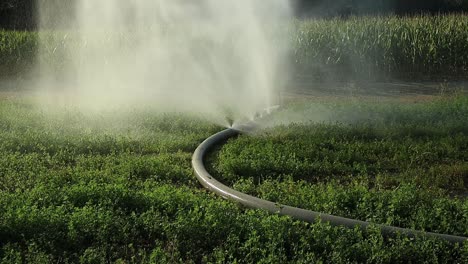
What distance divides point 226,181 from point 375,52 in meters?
10.3

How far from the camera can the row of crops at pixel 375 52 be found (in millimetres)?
16234

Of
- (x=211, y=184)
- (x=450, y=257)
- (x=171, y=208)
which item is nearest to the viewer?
(x=450, y=257)

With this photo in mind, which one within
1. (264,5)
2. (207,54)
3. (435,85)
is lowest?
(435,85)

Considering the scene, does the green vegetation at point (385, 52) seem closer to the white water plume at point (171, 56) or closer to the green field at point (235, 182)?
the white water plume at point (171, 56)

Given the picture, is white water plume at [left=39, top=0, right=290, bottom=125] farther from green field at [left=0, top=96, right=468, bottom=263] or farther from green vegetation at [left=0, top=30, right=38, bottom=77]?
green field at [left=0, top=96, right=468, bottom=263]

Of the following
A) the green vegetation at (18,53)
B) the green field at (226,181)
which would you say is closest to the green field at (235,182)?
the green field at (226,181)

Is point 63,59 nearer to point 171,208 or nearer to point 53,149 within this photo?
point 53,149

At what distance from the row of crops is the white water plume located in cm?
35

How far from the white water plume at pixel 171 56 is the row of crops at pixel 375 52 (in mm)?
352

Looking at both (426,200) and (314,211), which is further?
(426,200)

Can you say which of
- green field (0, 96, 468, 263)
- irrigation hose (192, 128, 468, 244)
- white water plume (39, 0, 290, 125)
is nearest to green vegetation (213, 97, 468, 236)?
green field (0, 96, 468, 263)

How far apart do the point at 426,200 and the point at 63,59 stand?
1241 cm

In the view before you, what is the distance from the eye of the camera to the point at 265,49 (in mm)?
13609

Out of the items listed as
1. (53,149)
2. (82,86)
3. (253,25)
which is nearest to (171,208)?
(53,149)
